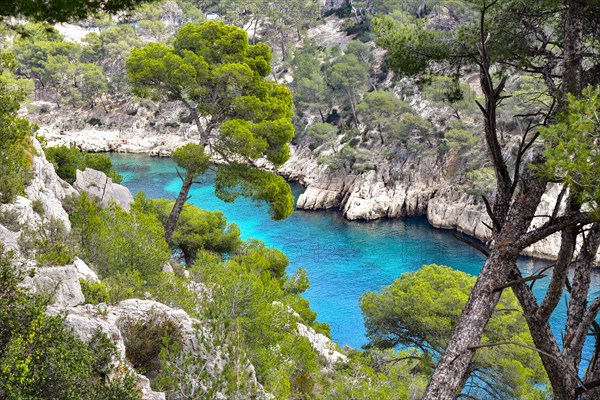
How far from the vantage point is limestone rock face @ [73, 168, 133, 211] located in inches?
721

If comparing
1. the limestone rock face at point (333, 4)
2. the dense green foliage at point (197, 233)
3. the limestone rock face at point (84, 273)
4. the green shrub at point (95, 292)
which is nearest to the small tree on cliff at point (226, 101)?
the limestone rock face at point (84, 273)

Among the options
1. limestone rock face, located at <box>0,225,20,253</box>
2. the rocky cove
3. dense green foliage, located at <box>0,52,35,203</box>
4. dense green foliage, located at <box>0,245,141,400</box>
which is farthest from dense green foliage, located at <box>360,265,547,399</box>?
the rocky cove

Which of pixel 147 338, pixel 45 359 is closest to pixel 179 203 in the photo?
pixel 147 338

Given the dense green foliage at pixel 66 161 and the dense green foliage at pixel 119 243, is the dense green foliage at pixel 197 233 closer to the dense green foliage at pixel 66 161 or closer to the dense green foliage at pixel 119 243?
the dense green foliage at pixel 66 161

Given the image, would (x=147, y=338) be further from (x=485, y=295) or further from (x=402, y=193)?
(x=402, y=193)

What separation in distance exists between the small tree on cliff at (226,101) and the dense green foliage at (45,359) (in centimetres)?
822

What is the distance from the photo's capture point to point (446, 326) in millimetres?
14727

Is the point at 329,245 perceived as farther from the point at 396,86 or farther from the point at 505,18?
the point at 505,18

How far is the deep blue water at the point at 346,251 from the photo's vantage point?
979 inches

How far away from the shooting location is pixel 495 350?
14109 mm

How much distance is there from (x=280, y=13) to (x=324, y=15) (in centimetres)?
862

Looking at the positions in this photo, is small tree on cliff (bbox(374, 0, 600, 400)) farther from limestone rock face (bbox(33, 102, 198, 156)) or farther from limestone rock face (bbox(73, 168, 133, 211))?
limestone rock face (bbox(33, 102, 198, 156))

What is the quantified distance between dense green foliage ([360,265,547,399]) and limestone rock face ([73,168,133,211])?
33.5 ft

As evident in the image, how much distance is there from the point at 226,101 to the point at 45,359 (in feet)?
34.8
